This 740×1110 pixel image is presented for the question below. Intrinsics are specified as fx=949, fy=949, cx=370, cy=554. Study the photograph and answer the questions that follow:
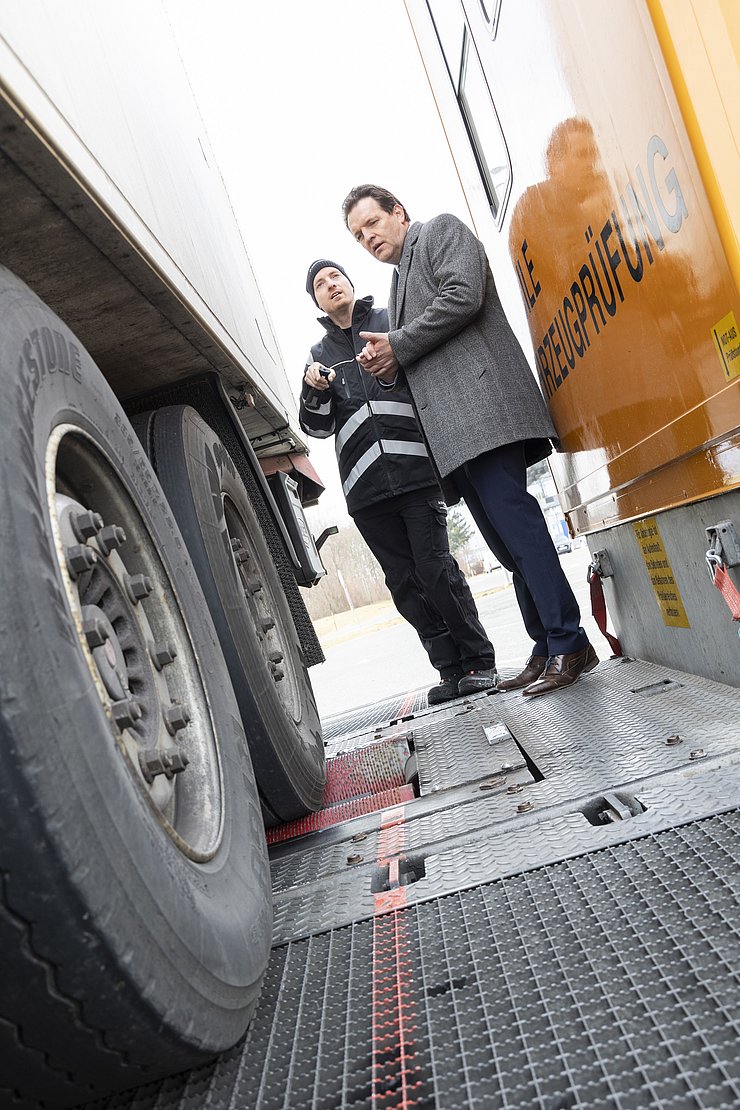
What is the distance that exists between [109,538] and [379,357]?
2.33 meters

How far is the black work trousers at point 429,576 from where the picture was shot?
14.5ft

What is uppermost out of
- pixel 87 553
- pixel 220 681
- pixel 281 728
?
pixel 87 553

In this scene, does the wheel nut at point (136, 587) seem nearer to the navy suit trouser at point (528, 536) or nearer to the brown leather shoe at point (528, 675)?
the navy suit trouser at point (528, 536)

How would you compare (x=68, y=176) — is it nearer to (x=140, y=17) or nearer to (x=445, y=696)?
(x=140, y=17)

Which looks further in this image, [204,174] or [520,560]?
[520,560]

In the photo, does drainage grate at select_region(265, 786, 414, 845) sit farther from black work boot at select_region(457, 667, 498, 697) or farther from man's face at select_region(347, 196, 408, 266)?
man's face at select_region(347, 196, 408, 266)

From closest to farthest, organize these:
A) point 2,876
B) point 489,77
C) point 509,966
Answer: point 2,876
point 509,966
point 489,77

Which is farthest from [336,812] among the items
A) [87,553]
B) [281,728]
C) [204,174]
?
[204,174]

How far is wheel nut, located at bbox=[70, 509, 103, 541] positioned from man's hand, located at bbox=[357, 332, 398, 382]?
91.9 inches

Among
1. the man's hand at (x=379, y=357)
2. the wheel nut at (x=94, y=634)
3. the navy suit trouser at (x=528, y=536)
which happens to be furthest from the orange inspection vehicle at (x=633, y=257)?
the wheel nut at (x=94, y=634)

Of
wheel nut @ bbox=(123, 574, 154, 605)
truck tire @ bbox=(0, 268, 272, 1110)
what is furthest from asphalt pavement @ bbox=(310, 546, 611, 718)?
truck tire @ bbox=(0, 268, 272, 1110)

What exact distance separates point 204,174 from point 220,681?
2082mm

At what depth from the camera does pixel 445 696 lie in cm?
424

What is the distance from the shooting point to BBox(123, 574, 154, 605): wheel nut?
63.0 inches
